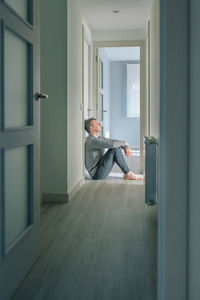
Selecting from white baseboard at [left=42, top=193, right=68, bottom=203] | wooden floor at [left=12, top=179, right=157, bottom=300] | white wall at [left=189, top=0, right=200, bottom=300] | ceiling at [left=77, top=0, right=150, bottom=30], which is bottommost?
wooden floor at [left=12, top=179, right=157, bottom=300]

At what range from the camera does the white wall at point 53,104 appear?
3613mm

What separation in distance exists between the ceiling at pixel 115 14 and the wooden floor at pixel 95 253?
229 centimetres

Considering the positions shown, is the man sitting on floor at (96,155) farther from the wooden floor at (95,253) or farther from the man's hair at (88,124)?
the wooden floor at (95,253)

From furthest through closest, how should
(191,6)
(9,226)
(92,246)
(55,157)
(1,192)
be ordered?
(55,157) → (92,246) → (9,226) → (1,192) → (191,6)

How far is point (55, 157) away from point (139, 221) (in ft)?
3.88

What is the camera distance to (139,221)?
2.91 m

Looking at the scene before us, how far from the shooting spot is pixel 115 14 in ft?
15.5

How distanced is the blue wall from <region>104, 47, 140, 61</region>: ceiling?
1.18ft

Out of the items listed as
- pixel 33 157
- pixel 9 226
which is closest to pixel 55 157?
pixel 33 157

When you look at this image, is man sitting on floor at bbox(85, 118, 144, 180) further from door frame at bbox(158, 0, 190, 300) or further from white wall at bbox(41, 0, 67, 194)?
door frame at bbox(158, 0, 190, 300)

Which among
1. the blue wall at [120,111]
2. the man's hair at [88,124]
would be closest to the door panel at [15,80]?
the man's hair at [88,124]

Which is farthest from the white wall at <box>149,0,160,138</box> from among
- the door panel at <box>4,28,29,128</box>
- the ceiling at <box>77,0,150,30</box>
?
the door panel at <box>4,28,29,128</box>

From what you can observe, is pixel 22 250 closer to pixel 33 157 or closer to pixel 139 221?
pixel 33 157

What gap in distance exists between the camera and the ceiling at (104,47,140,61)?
801cm
